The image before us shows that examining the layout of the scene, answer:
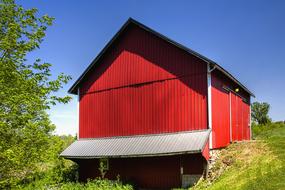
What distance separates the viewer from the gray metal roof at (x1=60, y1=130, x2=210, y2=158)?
17.0 meters

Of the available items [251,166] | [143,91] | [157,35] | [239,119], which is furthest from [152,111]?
[239,119]

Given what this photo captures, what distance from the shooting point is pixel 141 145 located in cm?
1898

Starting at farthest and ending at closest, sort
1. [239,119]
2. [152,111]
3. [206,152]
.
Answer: [239,119]
[152,111]
[206,152]

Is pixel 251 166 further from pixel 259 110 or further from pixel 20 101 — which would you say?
pixel 259 110

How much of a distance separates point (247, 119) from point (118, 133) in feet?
34.6

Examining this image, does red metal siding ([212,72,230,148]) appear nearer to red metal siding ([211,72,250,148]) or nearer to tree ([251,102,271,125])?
red metal siding ([211,72,250,148])

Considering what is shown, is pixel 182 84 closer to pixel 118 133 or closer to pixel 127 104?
pixel 127 104

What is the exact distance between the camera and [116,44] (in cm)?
2227

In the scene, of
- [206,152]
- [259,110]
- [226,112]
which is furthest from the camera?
[259,110]

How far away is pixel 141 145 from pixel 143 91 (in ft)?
11.0

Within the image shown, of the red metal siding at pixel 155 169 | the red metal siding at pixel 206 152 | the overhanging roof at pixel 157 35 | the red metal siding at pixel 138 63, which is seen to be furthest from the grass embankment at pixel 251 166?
the red metal siding at pixel 138 63

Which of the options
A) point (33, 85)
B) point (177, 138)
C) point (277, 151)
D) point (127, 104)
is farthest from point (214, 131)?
point (33, 85)

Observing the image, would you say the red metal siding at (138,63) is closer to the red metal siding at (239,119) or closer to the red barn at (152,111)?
the red barn at (152,111)

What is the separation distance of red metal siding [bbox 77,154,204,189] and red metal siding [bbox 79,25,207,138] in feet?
5.35
